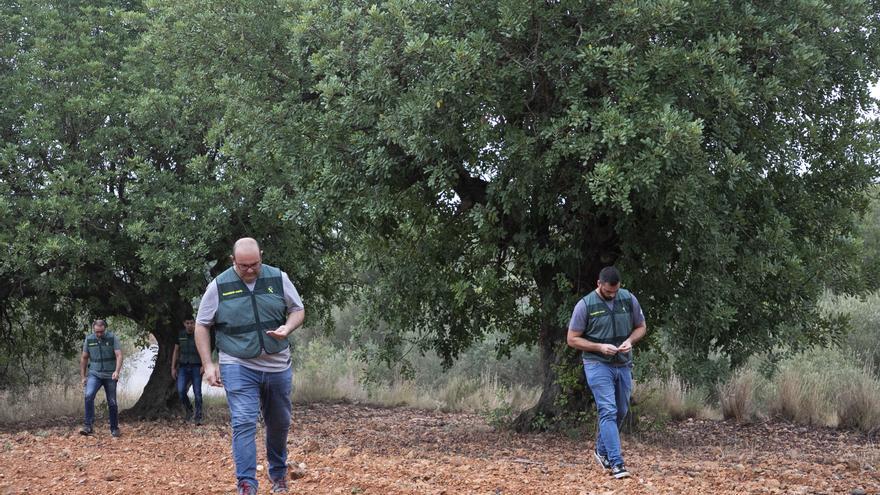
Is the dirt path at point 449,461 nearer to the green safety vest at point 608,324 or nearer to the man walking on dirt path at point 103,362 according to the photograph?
the man walking on dirt path at point 103,362

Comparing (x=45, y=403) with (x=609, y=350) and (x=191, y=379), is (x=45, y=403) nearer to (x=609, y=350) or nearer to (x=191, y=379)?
(x=191, y=379)

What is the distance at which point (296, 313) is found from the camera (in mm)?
6957

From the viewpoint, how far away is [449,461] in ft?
32.5

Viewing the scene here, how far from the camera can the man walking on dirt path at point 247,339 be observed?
21.9 feet

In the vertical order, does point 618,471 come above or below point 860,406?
above

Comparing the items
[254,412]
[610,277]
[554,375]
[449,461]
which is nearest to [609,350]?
[610,277]

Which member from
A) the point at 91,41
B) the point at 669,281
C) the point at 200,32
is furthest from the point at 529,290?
the point at 91,41

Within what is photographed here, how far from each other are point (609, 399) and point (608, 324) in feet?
2.07

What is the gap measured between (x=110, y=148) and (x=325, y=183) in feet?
19.4

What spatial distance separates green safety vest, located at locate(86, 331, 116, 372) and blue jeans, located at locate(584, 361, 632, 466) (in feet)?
28.2

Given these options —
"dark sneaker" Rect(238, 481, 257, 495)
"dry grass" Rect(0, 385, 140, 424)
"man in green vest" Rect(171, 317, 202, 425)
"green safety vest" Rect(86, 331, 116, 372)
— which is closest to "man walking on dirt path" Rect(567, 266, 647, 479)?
"dark sneaker" Rect(238, 481, 257, 495)

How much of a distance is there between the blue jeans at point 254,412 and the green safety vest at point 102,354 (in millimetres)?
8061

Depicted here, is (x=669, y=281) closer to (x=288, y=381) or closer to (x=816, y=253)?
(x=816, y=253)

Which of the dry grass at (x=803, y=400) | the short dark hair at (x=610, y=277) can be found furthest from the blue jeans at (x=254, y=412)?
the dry grass at (x=803, y=400)
